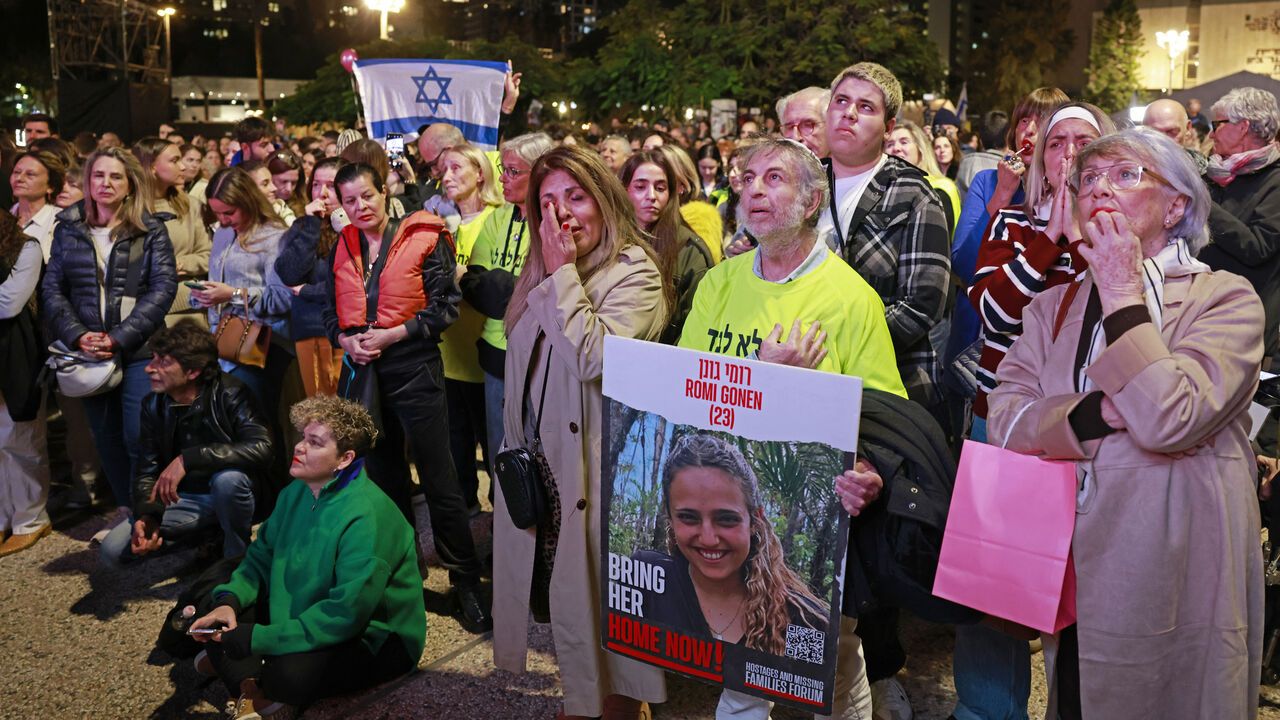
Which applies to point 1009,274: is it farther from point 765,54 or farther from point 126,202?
point 765,54

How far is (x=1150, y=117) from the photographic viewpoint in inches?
209

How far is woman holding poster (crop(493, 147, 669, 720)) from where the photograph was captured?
11.1 ft

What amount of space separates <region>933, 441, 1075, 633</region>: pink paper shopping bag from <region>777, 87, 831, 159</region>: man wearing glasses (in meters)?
2.42

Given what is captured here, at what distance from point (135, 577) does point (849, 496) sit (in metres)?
4.25

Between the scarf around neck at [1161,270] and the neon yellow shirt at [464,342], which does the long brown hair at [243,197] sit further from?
the scarf around neck at [1161,270]

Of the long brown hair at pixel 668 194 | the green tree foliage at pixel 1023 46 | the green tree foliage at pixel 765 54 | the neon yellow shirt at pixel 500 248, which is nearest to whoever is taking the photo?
the long brown hair at pixel 668 194

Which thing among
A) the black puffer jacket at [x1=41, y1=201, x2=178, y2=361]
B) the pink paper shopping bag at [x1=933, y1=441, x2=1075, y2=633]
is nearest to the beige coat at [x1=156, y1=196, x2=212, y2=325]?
the black puffer jacket at [x1=41, y1=201, x2=178, y2=361]

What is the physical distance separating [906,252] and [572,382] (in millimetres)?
1240

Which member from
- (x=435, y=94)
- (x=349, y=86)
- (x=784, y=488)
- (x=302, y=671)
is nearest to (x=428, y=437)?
(x=302, y=671)

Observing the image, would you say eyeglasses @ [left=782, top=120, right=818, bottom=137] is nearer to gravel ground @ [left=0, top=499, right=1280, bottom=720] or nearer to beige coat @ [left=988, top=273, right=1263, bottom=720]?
gravel ground @ [left=0, top=499, right=1280, bottom=720]

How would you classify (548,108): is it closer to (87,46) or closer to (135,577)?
(87,46)

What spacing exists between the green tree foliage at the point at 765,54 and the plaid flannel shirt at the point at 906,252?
2555 centimetres

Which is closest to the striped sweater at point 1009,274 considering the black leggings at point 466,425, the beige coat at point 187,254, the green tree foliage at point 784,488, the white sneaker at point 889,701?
the green tree foliage at point 784,488

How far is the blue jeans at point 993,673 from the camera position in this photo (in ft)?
10.8
